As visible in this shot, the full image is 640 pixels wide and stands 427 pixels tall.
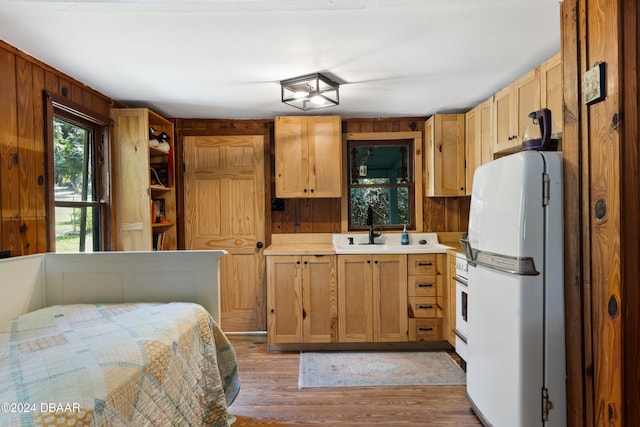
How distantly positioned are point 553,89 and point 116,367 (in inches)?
99.6

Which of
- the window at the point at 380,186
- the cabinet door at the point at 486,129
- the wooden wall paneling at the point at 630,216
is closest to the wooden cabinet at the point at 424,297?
the window at the point at 380,186

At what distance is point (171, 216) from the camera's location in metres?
3.24

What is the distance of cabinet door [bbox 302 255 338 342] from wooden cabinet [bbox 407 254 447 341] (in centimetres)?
68

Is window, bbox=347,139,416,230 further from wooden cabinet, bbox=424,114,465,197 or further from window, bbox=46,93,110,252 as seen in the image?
window, bbox=46,93,110,252

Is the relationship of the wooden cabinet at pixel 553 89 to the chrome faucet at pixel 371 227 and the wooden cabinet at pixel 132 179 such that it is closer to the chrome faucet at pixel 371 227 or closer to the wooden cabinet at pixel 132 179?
the chrome faucet at pixel 371 227

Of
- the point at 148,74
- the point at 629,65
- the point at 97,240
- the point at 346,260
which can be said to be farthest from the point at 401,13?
the point at 97,240

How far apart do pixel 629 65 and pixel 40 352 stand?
2.31 meters

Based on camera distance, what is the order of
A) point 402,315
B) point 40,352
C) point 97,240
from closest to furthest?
point 40,352, point 97,240, point 402,315

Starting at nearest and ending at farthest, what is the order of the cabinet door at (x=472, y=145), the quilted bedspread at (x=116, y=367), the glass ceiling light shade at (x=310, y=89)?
1. the quilted bedspread at (x=116, y=367)
2. the glass ceiling light shade at (x=310, y=89)
3. the cabinet door at (x=472, y=145)

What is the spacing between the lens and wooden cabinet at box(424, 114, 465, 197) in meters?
3.05

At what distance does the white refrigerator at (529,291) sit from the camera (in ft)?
4.45

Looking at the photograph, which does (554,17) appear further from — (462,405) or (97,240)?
(97,240)

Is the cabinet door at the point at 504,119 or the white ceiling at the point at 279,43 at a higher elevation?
the white ceiling at the point at 279,43

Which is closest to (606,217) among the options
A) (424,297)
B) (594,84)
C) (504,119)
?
(594,84)
